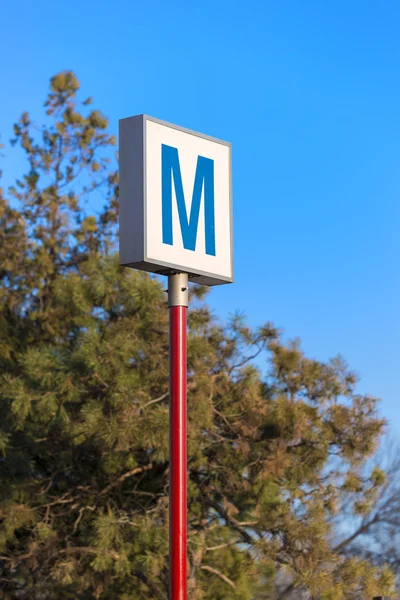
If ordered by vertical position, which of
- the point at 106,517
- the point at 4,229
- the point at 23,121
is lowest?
the point at 106,517

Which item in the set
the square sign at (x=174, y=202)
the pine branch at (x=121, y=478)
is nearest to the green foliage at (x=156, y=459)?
the pine branch at (x=121, y=478)

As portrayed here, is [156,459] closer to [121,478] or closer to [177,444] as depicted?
[121,478]

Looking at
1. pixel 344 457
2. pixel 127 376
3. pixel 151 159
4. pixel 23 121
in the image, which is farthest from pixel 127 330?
pixel 151 159

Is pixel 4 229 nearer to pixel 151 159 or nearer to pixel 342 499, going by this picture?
pixel 342 499

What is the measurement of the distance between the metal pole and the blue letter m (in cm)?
13

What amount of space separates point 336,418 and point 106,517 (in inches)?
86.1

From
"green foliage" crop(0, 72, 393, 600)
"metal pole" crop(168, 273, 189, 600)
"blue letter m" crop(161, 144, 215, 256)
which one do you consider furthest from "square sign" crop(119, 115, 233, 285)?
"green foliage" crop(0, 72, 393, 600)

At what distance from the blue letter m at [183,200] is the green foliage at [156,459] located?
447 centimetres

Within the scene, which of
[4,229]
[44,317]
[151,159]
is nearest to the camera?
[151,159]

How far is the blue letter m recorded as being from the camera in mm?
2928

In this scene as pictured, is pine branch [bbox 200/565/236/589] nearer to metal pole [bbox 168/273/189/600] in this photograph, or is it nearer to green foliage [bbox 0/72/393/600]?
green foliage [bbox 0/72/393/600]

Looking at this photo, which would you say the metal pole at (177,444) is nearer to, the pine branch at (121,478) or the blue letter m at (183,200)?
the blue letter m at (183,200)

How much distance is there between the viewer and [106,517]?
25.4ft

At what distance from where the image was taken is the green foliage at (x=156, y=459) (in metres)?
7.67
